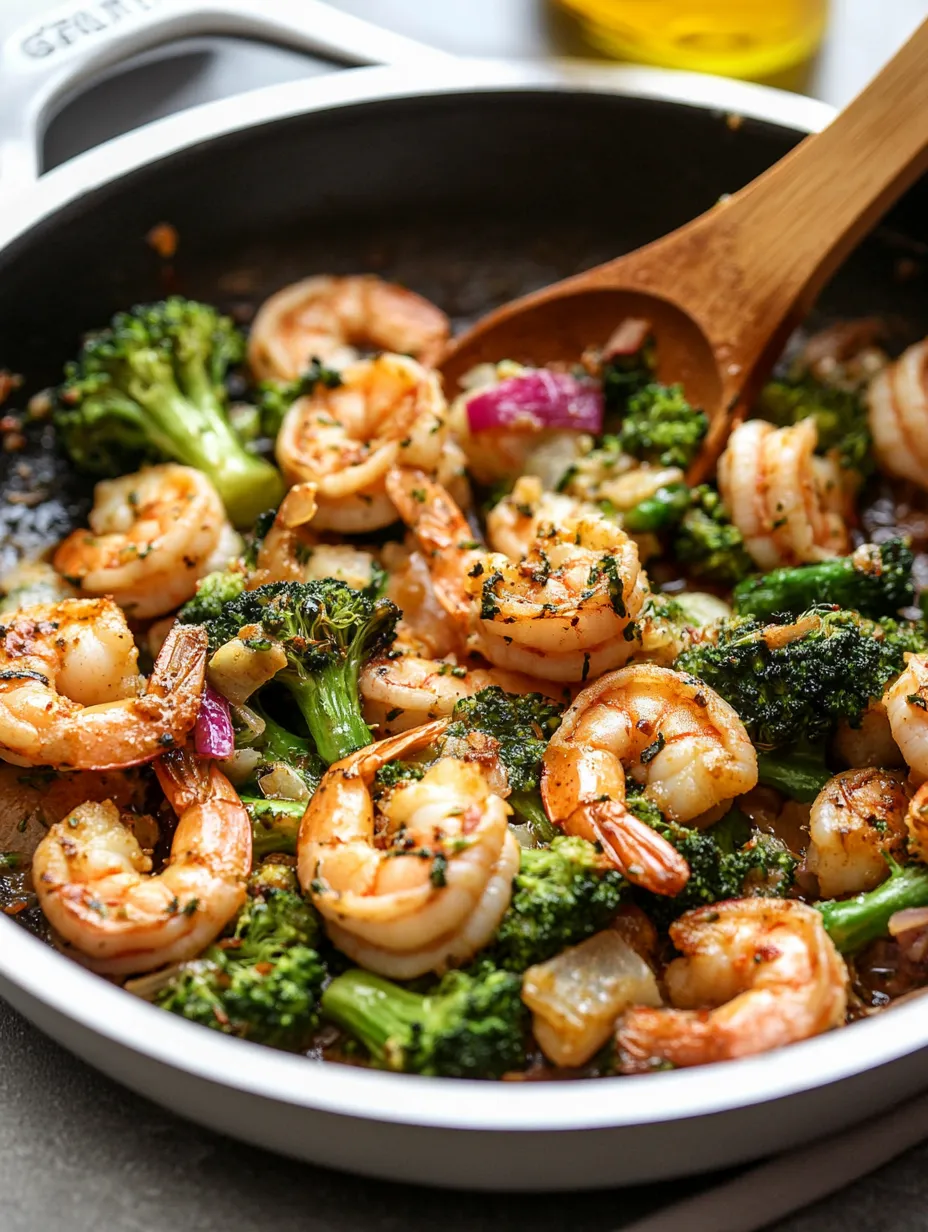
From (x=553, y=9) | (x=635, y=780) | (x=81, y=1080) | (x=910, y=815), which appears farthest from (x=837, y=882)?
(x=553, y=9)

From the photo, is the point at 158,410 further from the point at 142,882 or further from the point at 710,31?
the point at 710,31

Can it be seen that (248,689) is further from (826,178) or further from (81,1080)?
(826,178)

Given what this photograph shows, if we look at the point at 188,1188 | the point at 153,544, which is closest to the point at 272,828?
the point at 188,1188

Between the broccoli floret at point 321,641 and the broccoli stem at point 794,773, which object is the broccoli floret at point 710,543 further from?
the broccoli floret at point 321,641

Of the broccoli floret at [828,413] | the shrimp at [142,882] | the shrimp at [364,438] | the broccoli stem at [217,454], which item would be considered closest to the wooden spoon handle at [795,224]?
the broccoli floret at [828,413]

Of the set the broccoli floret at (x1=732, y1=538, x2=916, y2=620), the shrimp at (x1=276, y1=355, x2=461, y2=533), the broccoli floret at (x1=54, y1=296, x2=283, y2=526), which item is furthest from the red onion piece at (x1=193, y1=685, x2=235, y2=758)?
the broccoli floret at (x1=732, y1=538, x2=916, y2=620)
